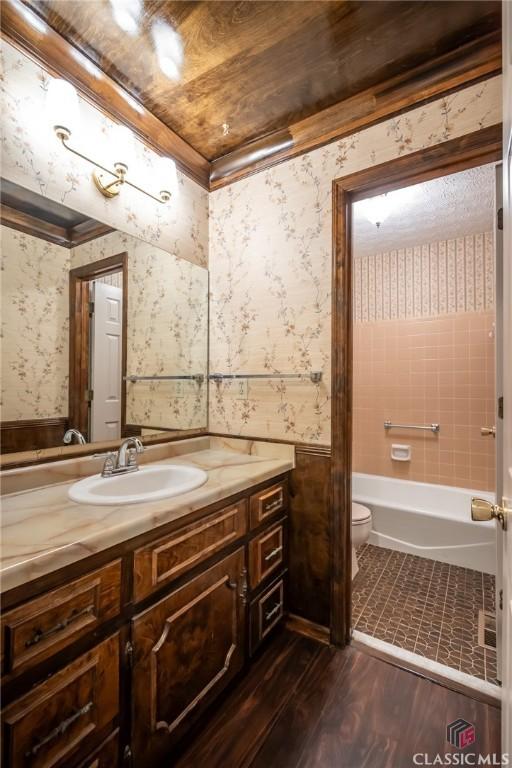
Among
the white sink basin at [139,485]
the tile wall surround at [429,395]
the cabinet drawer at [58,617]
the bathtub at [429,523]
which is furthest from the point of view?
the tile wall surround at [429,395]

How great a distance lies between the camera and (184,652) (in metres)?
1.07

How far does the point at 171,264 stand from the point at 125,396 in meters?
0.74

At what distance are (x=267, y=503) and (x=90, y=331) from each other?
3.47 ft

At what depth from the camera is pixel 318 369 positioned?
5.34 ft

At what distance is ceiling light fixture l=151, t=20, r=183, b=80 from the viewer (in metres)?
1.23

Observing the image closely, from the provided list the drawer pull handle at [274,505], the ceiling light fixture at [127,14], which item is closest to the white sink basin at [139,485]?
the drawer pull handle at [274,505]

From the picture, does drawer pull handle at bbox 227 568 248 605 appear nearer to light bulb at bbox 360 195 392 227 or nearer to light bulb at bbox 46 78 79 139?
light bulb at bbox 46 78 79 139

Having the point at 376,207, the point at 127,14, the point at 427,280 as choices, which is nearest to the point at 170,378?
the point at 127,14

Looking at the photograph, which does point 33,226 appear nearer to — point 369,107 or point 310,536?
point 369,107

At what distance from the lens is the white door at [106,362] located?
57.1 inches

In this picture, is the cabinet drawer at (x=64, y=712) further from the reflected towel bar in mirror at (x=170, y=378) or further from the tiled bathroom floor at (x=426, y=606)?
the tiled bathroom floor at (x=426, y=606)

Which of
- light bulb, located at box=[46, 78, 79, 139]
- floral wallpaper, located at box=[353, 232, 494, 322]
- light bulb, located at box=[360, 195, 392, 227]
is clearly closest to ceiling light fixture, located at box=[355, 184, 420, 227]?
light bulb, located at box=[360, 195, 392, 227]

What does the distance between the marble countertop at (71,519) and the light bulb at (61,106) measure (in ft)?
4.13

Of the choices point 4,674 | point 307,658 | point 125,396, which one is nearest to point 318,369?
point 125,396
